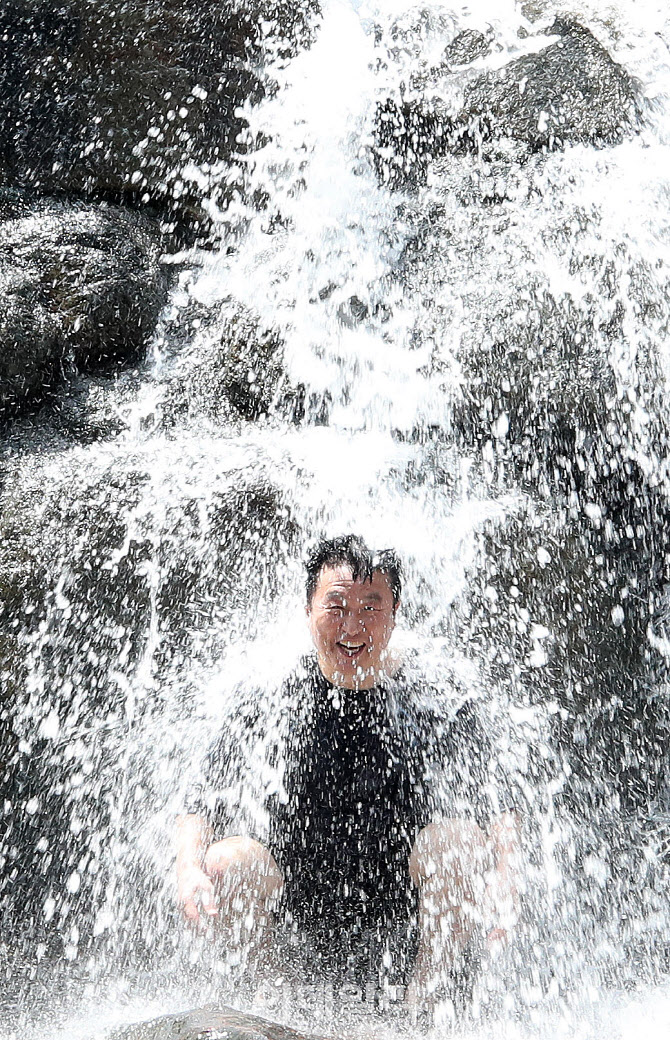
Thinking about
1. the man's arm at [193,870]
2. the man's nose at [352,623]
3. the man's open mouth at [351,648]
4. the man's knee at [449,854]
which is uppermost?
the man's nose at [352,623]

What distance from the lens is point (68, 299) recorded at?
4715mm

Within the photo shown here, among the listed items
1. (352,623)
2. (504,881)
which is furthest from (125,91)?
(504,881)

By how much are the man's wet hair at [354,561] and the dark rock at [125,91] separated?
110 inches

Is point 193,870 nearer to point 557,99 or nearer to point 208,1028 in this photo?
point 208,1028

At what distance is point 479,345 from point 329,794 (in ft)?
7.69

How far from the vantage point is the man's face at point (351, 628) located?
9.37 feet

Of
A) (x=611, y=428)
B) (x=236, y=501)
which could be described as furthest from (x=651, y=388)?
(x=236, y=501)

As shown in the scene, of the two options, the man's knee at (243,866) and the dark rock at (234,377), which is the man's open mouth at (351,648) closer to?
the man's knee at (243,866)

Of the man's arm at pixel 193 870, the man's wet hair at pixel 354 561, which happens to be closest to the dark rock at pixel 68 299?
the man's wet hair at pixel 354 561

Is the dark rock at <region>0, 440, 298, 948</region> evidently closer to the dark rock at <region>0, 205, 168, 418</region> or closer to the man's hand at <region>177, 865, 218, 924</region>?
the dark rock at <region>0, 205, 168, 418</region>

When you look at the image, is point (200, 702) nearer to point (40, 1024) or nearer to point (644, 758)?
point (40, 1024)

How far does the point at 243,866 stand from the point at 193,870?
16 centimetres

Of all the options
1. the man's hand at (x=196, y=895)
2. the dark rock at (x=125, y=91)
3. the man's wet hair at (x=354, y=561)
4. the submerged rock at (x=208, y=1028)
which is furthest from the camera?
the dark rock at (x=125, y=91)

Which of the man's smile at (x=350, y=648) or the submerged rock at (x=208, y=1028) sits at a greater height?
A: the man's smile at (x=350, y=648)
